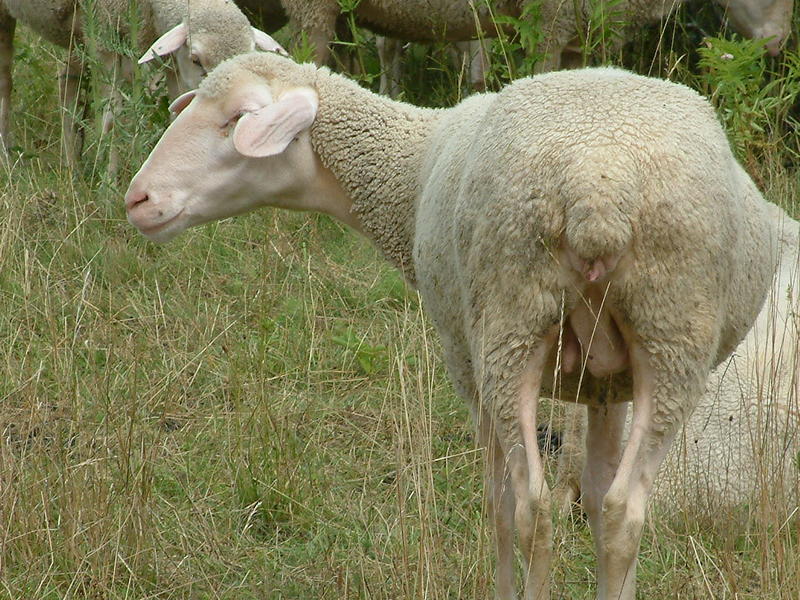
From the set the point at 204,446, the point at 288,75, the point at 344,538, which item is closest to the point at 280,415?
the point at 204,446

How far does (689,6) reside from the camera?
7715mm

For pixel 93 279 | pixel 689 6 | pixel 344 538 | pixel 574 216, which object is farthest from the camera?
pixel 689 6

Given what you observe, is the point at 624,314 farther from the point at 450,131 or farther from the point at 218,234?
the point at 218,234

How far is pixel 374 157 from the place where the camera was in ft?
11.3

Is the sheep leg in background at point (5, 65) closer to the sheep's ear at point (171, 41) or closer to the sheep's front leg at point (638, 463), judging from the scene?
the sheep's ear at point (171, 41)

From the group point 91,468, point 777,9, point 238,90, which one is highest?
point 238,90

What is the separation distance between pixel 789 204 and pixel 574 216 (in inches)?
138

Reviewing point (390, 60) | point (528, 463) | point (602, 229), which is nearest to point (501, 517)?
point (528, 463)

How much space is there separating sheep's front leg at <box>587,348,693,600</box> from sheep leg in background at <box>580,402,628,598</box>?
0.58 m

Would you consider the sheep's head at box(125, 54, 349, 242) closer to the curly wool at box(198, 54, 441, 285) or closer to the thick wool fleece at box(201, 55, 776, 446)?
the curly wool at box(198, 54, 441, 285)

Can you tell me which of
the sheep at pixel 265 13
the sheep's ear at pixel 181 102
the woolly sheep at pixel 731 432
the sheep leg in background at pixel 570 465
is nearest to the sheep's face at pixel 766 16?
the sheep at pixel 265 13

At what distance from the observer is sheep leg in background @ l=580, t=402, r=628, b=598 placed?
3.25m

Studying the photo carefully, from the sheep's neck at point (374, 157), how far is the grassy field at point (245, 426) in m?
0.41

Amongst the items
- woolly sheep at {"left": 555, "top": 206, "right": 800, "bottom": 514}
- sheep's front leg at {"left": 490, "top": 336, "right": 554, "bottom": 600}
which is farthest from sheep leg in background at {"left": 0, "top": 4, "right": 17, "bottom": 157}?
sheep's front leg at {"left": 490, "top": 336, "right": 554, "bottom": 600}
